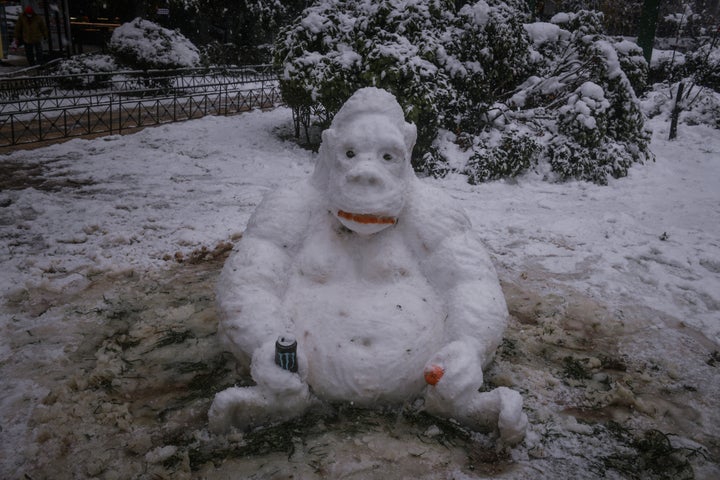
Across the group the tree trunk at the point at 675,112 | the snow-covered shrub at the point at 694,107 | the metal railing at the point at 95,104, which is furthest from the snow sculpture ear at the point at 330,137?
the snow-covered shrub at the point at 694,107

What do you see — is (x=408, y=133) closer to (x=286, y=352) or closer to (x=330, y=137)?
(x=330, y=137)

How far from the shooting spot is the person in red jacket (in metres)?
15.4

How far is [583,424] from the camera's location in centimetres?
285

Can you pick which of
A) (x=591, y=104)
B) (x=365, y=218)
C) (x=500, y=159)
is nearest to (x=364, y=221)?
(x=365, y=218)

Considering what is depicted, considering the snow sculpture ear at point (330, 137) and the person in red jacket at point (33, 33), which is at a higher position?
the person in red jacket at point (33, 33)

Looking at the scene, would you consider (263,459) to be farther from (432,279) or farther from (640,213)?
(640,213)

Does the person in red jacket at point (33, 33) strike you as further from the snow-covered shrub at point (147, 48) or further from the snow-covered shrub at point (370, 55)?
the snow-covered shrub at point (370, 55)

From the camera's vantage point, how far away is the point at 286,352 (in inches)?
95.1

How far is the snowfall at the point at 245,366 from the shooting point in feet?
8.18

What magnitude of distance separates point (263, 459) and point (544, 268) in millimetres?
3631

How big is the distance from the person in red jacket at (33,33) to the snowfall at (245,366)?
10.2m

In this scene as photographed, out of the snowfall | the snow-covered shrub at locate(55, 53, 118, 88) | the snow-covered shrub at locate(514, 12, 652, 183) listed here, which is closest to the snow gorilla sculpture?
the snowfall

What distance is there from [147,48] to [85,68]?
173 cm

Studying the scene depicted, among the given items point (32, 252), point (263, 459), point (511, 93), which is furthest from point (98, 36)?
point (263, 459)
